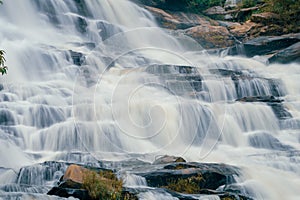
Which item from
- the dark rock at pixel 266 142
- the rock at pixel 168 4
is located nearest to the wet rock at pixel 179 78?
the dark rock at pixel 266 142

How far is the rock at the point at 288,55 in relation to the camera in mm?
23172

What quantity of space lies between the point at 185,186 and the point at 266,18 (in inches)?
713

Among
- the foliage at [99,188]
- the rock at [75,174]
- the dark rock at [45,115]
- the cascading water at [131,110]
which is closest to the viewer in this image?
the foliage at [99,188]

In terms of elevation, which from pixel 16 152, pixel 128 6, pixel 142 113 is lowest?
pixel 16 152

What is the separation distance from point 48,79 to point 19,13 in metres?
7.62

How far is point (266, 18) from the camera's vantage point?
2683 cm

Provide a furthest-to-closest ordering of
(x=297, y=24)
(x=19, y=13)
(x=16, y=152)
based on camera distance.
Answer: (x=297, y=24)
(x=19, y=13)
(x=16, y=152)

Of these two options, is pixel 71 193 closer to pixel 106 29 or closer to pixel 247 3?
pixel 106 29

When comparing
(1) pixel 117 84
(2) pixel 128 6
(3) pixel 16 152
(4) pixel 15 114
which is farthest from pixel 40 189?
(2) pixel 128 6

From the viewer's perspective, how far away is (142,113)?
15727mm

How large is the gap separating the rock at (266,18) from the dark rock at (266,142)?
39.4 feet

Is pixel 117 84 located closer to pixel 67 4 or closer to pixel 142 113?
pixel 142 113

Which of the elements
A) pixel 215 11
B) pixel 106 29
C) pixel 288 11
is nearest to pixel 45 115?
pixel 106 29

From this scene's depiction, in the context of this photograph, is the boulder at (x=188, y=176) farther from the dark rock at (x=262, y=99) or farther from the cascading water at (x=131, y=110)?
the dark rock at (x=262, y=99)
